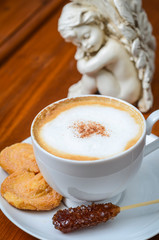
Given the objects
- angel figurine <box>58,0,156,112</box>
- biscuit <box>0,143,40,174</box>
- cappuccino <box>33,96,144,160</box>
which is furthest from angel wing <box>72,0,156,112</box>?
biscuit <box>0,143,40,174</box>

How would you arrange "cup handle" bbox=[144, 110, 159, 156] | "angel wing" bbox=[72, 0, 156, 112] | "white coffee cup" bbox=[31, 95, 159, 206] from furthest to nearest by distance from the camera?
"angel wing" bbox=[72, 0, 156, 112] → "cup handle" bbox=[144, 110, 159, 156] → "white coffee cup" bbox=[31, 95, 159, 206]

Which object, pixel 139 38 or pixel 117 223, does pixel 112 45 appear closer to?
pixel 139 38

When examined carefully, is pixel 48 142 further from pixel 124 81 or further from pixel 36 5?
pixel 36 5

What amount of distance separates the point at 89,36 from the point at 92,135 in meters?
0.44

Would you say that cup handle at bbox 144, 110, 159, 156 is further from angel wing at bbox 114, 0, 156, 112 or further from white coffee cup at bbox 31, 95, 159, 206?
angel wing at bbox 114, 0, 156, 112

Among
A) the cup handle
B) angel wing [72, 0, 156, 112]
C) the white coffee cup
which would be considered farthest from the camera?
angel wing [72, 0, 156, 112]

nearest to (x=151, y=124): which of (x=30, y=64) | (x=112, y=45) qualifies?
(x=112, y=45)

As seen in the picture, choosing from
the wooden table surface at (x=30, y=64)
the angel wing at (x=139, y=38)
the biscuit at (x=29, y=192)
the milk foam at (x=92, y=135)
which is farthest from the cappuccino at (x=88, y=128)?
the angel wing at (x=139, y=38)

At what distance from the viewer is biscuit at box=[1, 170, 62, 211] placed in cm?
70

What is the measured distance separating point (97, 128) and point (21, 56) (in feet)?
2.58

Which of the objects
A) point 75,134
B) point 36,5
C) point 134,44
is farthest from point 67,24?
point 36,5

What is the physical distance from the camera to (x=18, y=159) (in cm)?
81

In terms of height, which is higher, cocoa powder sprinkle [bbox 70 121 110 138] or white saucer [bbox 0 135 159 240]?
cocoa powder sprinkle [bbox 70 121 110 138]

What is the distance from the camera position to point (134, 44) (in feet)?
3.40
